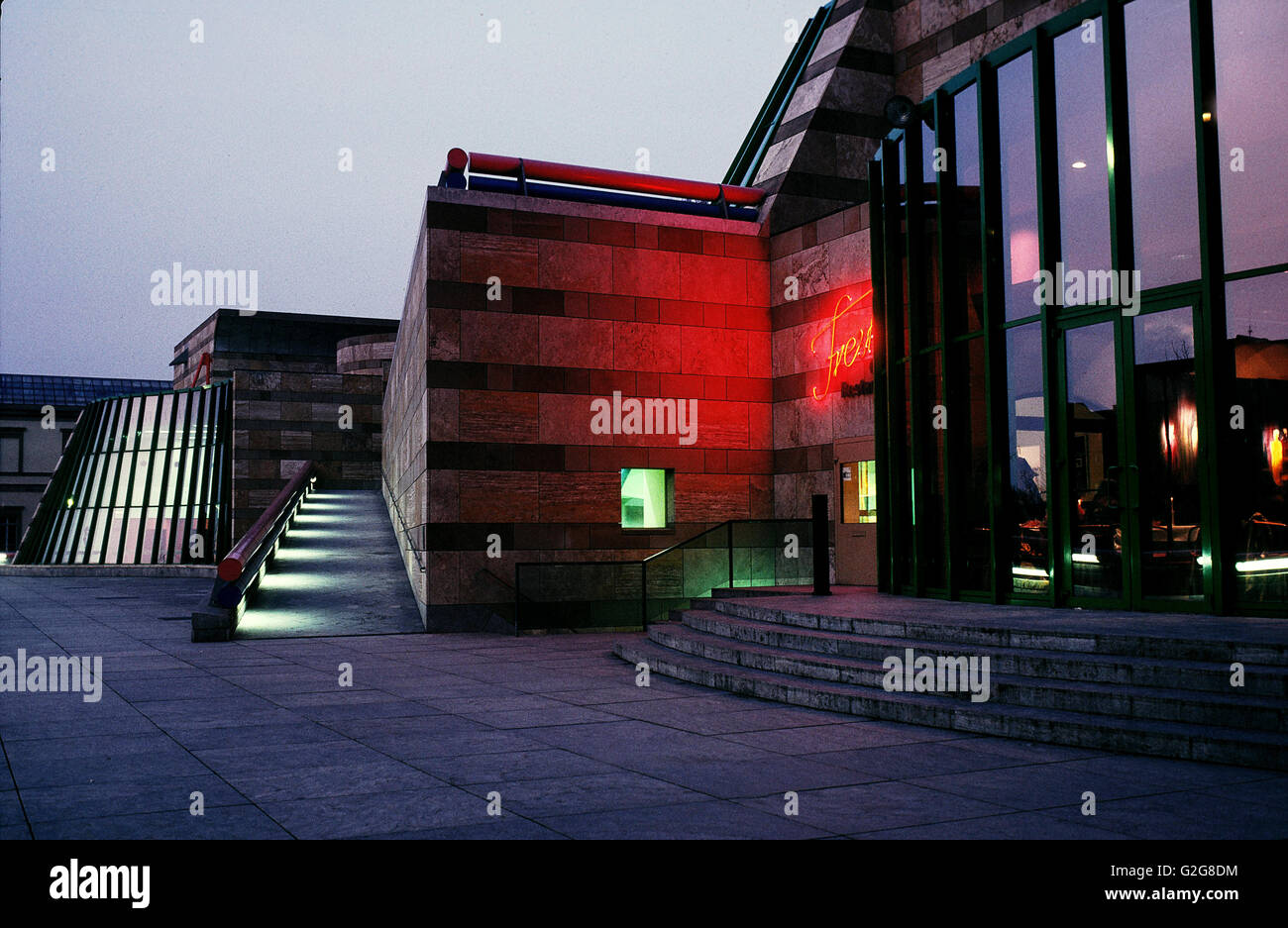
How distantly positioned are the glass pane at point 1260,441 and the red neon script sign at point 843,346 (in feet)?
22.1

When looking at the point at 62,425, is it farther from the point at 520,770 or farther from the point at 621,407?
the point at 520,770

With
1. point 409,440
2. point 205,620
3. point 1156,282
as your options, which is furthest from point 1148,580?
point 409,440

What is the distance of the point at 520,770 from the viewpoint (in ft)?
22.3

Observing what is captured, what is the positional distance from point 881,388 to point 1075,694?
823 cm

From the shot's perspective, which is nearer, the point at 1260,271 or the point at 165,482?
the point at 1260,271

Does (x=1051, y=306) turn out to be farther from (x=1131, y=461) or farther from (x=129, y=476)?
(x=129, y=476)

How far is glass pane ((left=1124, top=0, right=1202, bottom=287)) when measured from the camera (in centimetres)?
1109

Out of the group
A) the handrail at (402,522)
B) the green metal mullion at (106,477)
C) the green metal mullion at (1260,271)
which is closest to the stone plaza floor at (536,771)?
the green metal mullion at (1260,271)

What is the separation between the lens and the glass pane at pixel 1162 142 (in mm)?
11086

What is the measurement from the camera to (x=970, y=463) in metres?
13.6

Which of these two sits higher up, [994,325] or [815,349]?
[815,349]

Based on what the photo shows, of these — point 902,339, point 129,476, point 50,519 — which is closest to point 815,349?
point 902,339
